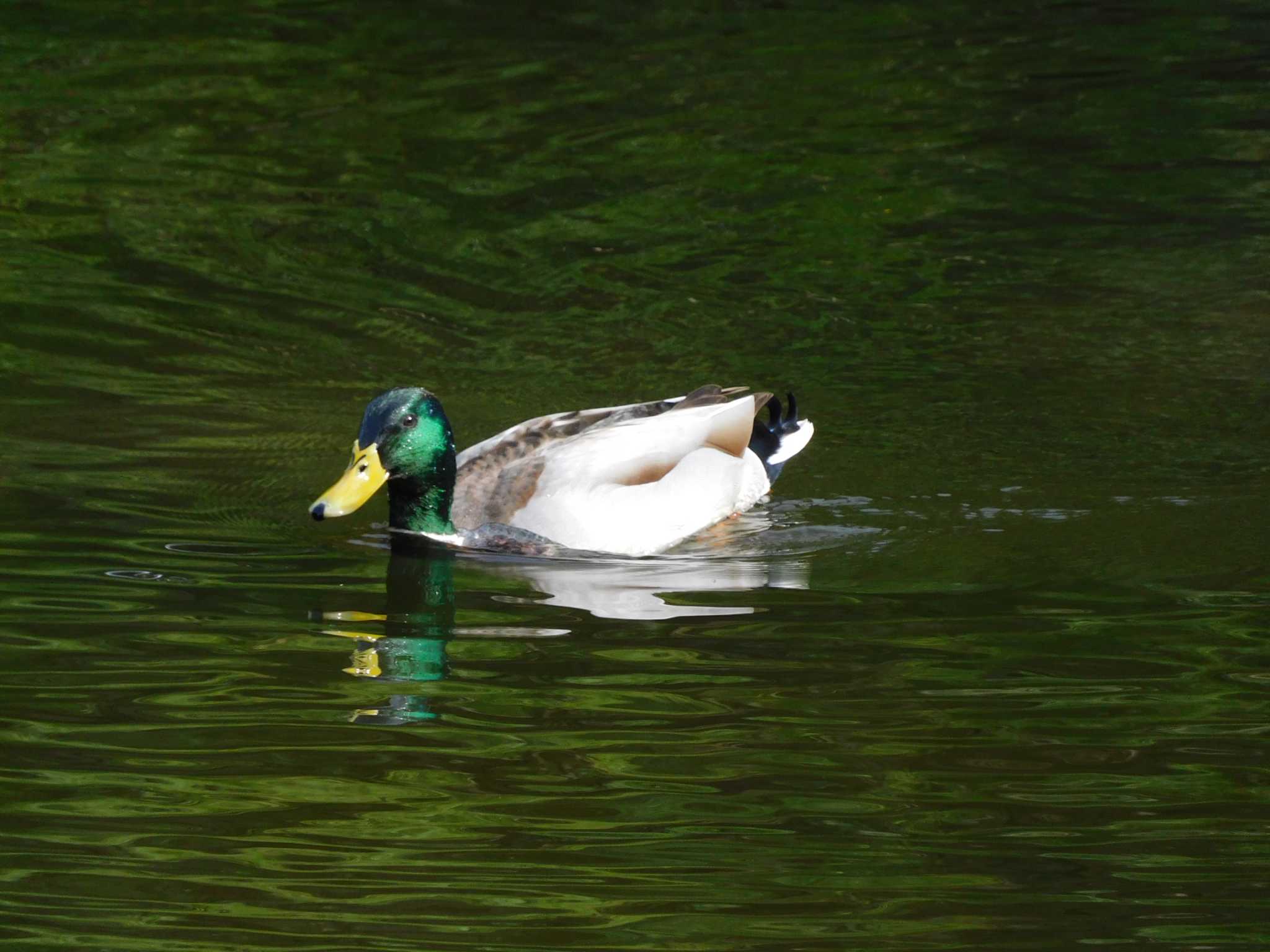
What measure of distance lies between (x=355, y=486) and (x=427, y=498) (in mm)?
411

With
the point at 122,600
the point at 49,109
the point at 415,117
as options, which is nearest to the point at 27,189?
the point at 49,109

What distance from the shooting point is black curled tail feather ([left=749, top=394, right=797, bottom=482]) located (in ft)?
32.2

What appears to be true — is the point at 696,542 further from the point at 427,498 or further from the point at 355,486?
the point at 355,486

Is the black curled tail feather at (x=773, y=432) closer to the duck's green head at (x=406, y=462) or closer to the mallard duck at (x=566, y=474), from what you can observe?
the mallard duck at (x=566, y=474)

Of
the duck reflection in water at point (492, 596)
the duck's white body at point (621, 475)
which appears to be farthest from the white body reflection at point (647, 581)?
the duck's white body at point (621, 475)

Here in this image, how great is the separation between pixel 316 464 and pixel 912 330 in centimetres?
368

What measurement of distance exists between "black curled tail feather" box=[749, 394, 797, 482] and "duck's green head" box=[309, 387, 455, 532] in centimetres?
168

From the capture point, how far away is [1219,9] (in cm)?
1947

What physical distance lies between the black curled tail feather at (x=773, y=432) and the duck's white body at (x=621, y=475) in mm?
130

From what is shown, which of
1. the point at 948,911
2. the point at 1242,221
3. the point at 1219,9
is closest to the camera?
the point at 948,911

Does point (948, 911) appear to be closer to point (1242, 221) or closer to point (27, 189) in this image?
point (1242, 221)

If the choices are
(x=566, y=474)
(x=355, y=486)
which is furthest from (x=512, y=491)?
(x=355, y=486)

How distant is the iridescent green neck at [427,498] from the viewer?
28.5ft

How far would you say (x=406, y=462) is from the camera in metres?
8.62
